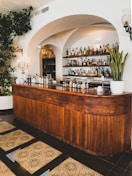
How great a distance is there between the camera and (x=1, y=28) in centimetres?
541

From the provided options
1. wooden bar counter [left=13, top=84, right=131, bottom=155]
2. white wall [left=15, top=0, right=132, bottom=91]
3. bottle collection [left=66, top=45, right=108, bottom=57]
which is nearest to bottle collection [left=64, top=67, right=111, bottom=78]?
bottle collection [left=66, top=45, right=108, bottom=57]

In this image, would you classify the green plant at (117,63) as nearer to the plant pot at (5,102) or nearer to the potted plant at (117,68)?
the potted plant at (117,68)

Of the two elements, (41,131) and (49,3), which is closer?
(41,131)

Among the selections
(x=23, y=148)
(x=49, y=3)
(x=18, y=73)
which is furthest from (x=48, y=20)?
(x=23, y=148)

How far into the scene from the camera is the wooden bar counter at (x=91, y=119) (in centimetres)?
279

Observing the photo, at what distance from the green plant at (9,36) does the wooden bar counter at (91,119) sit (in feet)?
8.70

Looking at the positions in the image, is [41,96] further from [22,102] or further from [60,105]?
[22,102]

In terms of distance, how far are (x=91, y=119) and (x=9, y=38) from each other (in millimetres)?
4374

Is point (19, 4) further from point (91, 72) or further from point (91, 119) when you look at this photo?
point (91, 119)

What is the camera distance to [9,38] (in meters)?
5.71

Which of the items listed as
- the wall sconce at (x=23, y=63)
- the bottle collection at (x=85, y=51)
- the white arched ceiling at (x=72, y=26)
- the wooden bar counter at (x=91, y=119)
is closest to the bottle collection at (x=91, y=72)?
the bottle collection at (x=85, y=51)

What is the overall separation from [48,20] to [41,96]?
2119mm

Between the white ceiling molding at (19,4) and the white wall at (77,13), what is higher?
the white ceiling molding at (19,4)

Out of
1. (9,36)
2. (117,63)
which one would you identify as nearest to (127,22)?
(117,63)
